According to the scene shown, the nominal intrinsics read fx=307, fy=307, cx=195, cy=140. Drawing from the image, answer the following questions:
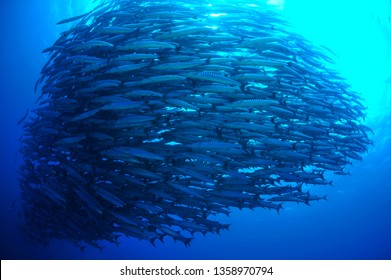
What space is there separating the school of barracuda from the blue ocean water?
3516mm

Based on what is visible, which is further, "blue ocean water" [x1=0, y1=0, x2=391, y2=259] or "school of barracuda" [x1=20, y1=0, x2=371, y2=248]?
"blue ocean water" [x1=0, y1=0, x2=391, y2=259]

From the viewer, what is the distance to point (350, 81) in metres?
15.1

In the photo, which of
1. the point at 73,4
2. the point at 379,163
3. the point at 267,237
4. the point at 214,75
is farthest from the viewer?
the point at 267,237

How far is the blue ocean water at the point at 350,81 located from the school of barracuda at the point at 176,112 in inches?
138

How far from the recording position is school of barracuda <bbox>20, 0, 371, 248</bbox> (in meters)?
4.38

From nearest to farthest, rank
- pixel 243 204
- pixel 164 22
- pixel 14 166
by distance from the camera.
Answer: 1. pixel 164 22
2. pixel 243 204
3. pixel 14 166

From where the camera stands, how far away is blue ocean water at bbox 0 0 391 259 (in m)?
12.0

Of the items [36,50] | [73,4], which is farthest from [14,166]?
[73,4]

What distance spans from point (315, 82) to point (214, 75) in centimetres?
231

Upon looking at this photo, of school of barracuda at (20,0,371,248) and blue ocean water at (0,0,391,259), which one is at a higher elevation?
blue ocean water at (0,0,391,259)

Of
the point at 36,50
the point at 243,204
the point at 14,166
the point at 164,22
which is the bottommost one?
the point at 243,204

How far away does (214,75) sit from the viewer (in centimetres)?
413

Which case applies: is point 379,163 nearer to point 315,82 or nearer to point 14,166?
point 315,82

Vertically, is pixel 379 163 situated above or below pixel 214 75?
above
